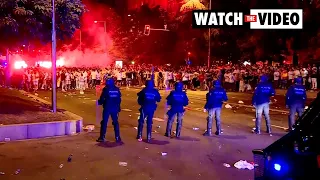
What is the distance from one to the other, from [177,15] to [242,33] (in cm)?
1320

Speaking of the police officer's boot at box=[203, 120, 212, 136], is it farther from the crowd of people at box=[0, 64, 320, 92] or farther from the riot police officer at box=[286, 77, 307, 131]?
the crowd of people at box=[0, 64, 320, 92]

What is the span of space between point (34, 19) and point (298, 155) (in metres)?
12.8

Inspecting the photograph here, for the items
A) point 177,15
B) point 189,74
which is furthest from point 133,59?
point 189,74

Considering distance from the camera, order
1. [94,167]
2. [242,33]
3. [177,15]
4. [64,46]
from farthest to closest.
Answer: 1. [64,46]
2. [177,15]
3. [242,33]
4. [94,167]

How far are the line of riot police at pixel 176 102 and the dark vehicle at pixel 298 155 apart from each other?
7.56 metres

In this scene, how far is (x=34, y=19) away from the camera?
15367 mm

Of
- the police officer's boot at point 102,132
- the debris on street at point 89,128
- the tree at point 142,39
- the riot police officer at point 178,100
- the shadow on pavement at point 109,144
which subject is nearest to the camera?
the shadow on pavement at point 109,144

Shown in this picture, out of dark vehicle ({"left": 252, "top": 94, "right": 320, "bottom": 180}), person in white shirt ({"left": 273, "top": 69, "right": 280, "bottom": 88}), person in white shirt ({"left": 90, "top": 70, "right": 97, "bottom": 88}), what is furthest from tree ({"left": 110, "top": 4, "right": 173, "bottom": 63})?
dark vehicle ({"left": 252, "top": 94, "right": 320, "bottom": 180})

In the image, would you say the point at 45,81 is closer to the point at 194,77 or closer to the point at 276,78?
the point at 194,77

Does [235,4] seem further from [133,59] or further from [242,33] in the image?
[133,59]

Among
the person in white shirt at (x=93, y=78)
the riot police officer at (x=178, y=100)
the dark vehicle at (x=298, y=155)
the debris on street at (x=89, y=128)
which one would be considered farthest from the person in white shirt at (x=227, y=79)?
the dark vehicle at (x=298, y=155)

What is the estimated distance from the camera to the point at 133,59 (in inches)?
2601

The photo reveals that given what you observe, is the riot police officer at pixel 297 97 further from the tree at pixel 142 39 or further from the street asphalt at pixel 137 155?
the tree at pixel 142 39

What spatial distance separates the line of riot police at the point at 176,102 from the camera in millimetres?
11930
